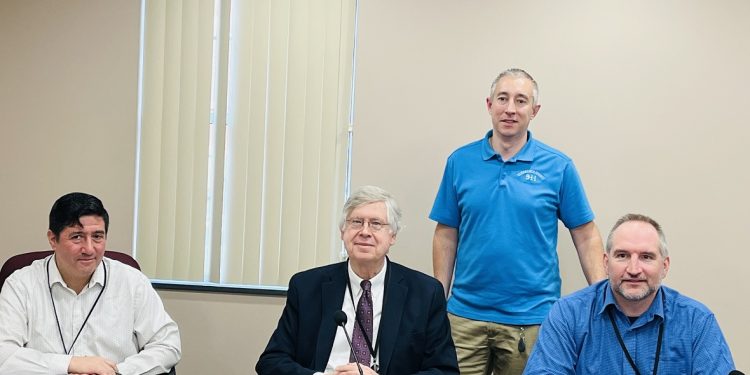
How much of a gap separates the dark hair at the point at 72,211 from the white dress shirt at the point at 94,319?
0.19 metres

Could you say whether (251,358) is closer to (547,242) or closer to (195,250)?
(195,250)

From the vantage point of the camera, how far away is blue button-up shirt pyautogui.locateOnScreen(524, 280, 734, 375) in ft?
8.55

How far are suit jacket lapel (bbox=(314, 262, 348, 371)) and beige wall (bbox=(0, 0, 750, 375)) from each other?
101 centimetres

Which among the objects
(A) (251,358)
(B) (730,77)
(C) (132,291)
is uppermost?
(B) (730,77)

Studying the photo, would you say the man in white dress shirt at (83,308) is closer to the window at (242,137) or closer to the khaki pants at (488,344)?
the window at (242,137)

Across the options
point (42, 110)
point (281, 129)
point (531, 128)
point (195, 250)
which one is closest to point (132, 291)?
point (195, 250)

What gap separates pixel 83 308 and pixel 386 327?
3.93 ft

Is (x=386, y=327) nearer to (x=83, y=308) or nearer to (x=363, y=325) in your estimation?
(x=363, y=325)

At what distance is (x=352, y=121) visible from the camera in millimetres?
4098

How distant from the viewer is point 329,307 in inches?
119

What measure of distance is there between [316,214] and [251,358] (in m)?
0.78

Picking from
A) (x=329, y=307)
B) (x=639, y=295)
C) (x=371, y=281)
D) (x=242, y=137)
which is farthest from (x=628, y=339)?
(x=242, y=137)

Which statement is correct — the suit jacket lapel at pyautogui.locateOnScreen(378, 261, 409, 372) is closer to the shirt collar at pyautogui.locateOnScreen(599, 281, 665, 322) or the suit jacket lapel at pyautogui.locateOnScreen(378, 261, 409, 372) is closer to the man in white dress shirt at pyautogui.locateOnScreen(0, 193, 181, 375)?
the shirt collar at pyautogui.locateOnScreen(599, 281, 665, 322)

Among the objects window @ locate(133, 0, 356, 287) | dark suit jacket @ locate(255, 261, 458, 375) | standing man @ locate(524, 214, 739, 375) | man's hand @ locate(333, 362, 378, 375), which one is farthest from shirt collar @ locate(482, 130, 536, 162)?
man's hand @ locate(333, 362, 378, 375)
